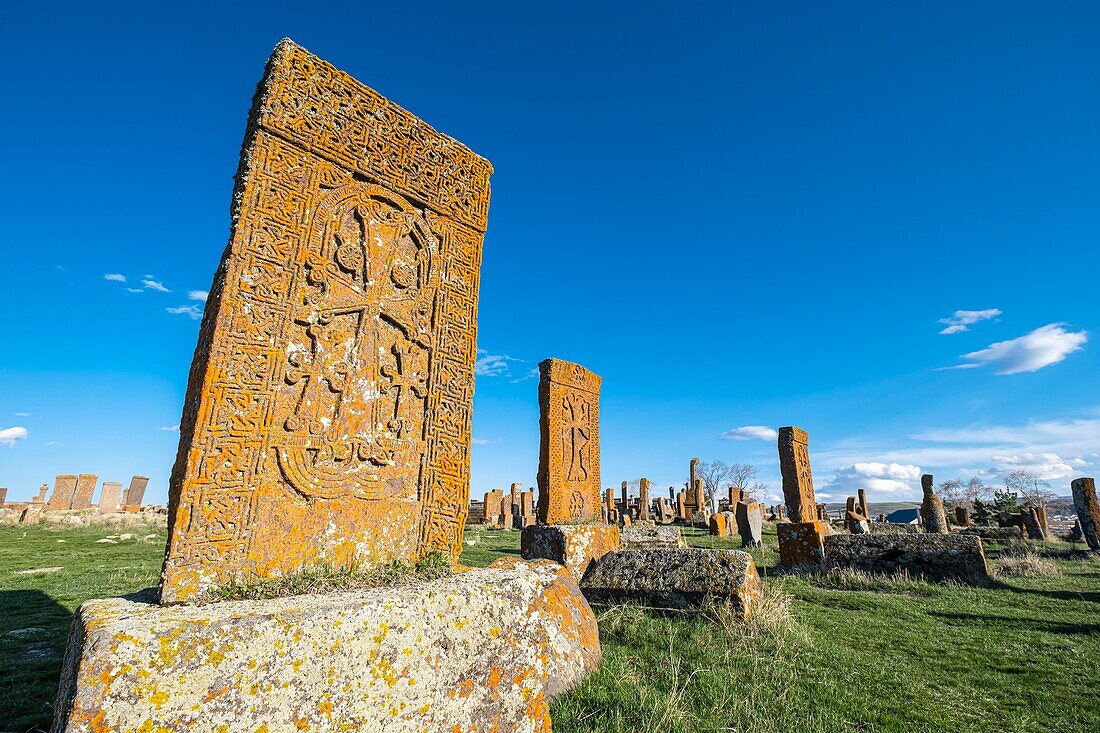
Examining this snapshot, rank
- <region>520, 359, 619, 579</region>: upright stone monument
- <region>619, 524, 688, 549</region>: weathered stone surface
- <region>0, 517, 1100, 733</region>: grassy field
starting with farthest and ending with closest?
1. <region>520, 359, 619, 579</region>: upright stone monument
2. <region>619, 524, 688, 549</region>: weathered stone surface
3. <region>0, 517, 1100, 733</region>: grassy field

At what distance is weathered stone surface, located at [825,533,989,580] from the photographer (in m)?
7.97

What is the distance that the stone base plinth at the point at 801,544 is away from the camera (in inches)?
356

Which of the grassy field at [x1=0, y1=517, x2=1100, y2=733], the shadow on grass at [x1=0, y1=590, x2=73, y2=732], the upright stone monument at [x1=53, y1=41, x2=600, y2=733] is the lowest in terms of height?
the shadow on grass at [x1=0, y1=590, x2=73, y2=732]

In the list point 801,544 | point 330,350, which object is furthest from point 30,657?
point 801,544

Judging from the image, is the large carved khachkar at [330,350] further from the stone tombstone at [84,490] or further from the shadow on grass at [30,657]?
the stone tombstone at [84,490]

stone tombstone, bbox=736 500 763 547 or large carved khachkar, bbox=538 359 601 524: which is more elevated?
large carved khachkar, bbox=538 359 601 524

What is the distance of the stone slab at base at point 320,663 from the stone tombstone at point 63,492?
103 feet

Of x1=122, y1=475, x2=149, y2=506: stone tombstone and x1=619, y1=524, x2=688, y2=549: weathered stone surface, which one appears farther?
x1=122, y1=475, x2=149, y2=506: stone tombstone

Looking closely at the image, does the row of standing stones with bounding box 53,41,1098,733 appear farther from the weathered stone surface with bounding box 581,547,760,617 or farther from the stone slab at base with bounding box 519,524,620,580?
the stone slab at base with bounding box 519,524,620,580

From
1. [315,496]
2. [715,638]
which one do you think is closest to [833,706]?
[715,638]

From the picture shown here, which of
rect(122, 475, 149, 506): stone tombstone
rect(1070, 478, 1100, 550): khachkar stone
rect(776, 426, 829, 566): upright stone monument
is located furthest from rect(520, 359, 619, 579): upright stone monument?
rect(122, 475, 149, 506): stone tombstone

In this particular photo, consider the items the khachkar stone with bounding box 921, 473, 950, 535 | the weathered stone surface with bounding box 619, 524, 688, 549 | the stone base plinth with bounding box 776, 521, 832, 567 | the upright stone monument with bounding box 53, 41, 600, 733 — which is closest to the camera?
the upright stone monument with bounding box 53, 41, 600, 733

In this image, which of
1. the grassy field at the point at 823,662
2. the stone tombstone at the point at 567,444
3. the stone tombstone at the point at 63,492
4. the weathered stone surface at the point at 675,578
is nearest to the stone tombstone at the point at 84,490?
the stone tombstone at the point at 63,492

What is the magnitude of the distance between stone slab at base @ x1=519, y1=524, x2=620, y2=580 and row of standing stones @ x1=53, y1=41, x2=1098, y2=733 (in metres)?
3.33
